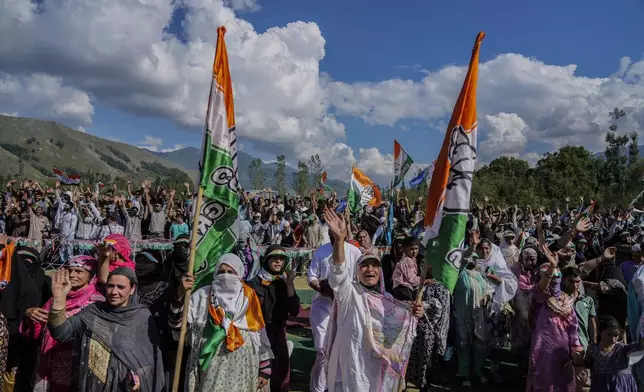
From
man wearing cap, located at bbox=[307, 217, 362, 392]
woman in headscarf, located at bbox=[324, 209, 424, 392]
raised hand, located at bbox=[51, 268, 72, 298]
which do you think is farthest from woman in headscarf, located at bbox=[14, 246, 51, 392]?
man wearing cap, located at bbox=[307, 217, 362, 392]

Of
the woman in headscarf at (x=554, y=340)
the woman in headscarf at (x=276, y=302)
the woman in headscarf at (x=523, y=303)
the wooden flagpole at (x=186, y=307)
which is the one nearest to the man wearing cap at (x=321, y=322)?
the woman in headscarf at (x=276, y=302)

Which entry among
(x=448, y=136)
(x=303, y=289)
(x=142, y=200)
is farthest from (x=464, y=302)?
(x=142, y=200)

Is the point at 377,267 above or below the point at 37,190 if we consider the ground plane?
below

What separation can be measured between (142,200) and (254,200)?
4271mm

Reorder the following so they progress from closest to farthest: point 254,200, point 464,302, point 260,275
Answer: point 260,275 < point 464,302 < point 254,200

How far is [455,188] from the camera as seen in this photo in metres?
3.77

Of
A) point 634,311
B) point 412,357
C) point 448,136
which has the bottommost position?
point 412,357

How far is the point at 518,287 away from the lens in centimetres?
626

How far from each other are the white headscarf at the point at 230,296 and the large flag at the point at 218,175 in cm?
9

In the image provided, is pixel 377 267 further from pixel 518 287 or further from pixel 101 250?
pixel 518 287

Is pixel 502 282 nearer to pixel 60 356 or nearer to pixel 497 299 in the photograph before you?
pixel 497 299

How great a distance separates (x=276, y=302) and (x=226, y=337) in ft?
3.56

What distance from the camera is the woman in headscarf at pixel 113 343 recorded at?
3.26 meters

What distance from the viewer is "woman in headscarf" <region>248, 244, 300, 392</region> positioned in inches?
193
